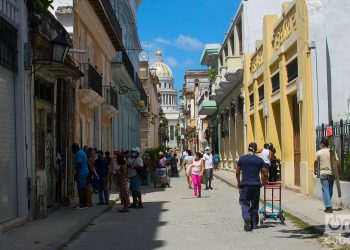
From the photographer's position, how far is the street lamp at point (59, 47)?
43.5ft

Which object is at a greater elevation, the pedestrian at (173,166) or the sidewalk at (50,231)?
the pedestrian at (173,166)

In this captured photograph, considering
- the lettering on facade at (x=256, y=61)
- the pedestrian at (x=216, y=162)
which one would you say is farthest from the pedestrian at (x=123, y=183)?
the pedestrian at (x=216, y=162)

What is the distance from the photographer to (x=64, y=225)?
12609mm

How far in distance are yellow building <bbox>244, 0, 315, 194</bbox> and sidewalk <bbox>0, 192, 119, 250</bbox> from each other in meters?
6.54

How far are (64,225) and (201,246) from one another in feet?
12.8

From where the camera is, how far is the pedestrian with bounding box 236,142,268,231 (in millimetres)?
11469

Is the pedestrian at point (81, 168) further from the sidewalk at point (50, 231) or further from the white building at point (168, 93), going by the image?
the white building at point (168, 93)

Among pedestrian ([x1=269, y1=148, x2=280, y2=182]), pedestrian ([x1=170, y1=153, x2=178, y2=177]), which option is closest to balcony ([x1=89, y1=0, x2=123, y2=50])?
pedestrian ([x1=269, y1=148, x2=280, y2=182])

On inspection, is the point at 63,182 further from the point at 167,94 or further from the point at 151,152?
the point at 167,94

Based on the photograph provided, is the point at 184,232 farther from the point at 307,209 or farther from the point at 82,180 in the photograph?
the point at 82,180

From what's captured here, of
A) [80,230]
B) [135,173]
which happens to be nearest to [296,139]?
[135,173]

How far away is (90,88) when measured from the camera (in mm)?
20734

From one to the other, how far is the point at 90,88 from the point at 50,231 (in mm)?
9704

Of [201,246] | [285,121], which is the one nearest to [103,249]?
[201,246]
